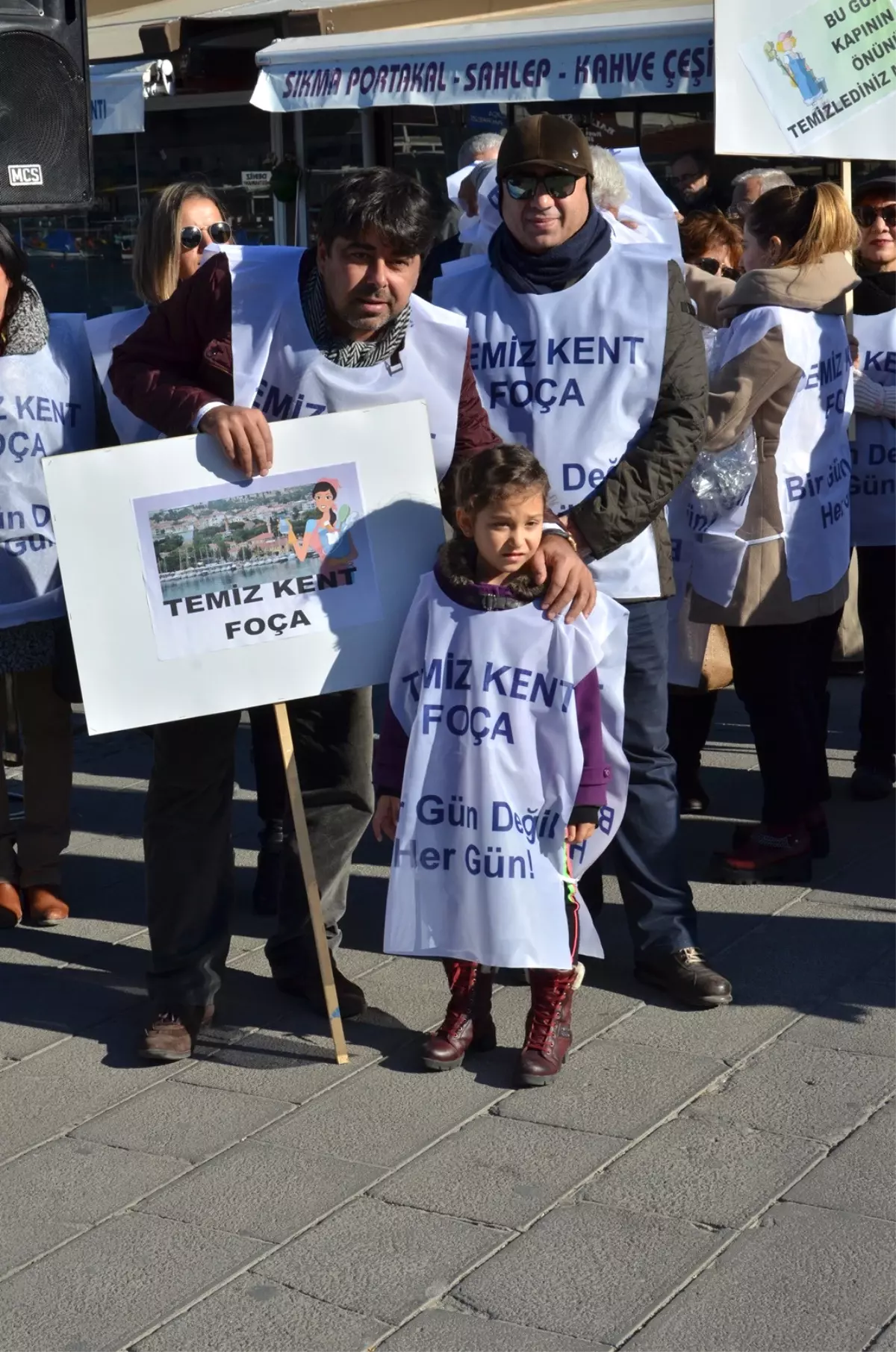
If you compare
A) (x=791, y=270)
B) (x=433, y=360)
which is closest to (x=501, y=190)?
(x=433, y=360)

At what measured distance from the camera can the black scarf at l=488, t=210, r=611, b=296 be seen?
4.09m

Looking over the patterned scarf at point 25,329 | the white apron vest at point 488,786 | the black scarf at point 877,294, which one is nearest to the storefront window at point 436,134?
the black scarf at point 877,294

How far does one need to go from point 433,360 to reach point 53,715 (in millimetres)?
1812

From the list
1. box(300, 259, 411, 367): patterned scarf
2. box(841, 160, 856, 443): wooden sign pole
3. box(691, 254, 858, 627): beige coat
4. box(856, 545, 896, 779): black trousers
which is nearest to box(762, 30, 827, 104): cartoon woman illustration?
box(841, 160, 856, 443): wooden sign pole

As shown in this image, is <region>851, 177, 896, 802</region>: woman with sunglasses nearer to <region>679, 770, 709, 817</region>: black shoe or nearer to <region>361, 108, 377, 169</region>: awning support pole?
<region>679, 770, 709, 817</region>: black shoe

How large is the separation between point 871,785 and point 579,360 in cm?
235

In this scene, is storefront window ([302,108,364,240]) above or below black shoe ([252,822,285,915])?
above

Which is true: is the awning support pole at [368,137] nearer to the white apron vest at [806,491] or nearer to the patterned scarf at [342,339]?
the white apron vest at [806,491]

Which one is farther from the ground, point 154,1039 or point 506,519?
point 506,519

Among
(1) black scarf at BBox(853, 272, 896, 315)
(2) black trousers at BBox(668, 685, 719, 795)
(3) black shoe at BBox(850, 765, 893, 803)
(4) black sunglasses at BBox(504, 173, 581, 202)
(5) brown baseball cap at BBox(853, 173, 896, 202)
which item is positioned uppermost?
(5) brown baseball cap at BBox(853, 173, 896, 202)

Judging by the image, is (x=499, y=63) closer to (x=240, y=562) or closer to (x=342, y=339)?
(x=342, y=339)

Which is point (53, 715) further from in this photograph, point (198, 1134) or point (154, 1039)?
point (198, 1134)

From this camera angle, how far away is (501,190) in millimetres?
4113

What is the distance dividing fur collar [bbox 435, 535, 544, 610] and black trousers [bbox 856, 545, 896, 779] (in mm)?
2431
